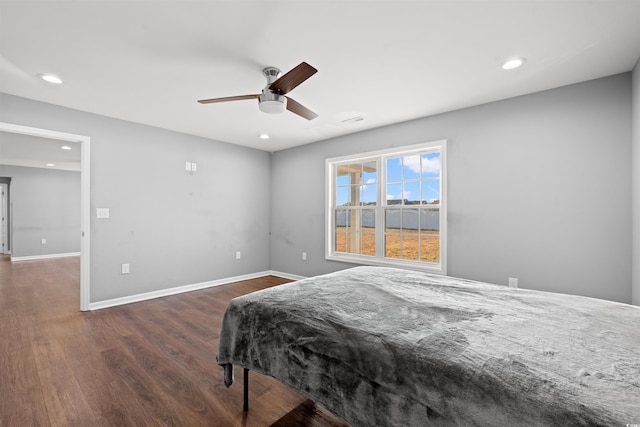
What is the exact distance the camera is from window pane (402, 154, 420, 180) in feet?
12.5

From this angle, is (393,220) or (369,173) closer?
(393,220)

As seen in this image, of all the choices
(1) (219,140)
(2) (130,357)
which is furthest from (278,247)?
(2) (130,357)

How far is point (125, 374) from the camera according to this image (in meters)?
2.06

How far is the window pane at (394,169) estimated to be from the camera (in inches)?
158

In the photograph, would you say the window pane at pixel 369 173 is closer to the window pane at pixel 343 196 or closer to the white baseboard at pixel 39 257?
the window pane at pixel 343 196

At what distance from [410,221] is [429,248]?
44 centimetres

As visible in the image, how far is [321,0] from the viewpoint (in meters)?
1.70

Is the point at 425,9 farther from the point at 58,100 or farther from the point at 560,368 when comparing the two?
the point at 58,100

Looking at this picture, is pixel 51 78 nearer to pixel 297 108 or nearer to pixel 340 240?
pixel 297 108

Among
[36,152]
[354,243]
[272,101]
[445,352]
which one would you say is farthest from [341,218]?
[36,152]

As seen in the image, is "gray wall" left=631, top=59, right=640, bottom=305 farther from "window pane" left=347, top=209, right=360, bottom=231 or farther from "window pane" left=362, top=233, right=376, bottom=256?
"window pane" left=347, top=209, right=360, bottom=231

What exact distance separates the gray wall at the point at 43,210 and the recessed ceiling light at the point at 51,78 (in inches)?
275

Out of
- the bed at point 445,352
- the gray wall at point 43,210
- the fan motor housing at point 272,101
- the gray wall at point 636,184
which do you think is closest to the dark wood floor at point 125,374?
the bed at point 445,352

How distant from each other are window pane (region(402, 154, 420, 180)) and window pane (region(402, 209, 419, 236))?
0.48 meters
